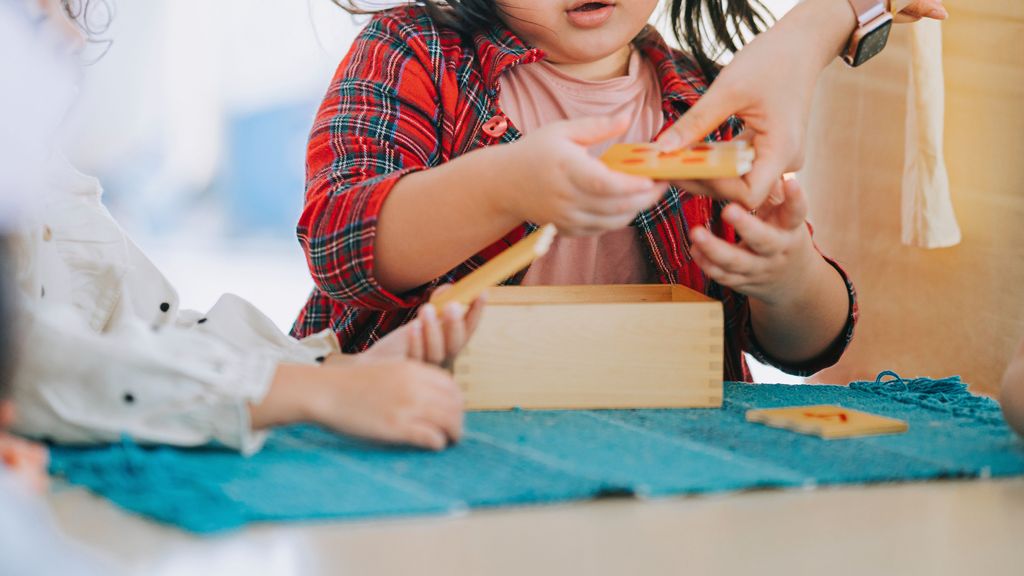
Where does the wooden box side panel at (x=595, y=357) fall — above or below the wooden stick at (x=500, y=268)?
below

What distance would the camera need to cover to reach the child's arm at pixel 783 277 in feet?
3.11

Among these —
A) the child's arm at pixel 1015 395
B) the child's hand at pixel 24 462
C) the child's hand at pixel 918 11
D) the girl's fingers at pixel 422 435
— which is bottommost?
the girl's fingers at pixel 422 435

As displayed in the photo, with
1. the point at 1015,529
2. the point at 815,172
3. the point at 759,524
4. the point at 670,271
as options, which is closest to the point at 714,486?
the point at 759,524

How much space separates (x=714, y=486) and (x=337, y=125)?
59 cm

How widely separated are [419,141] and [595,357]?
0.36m

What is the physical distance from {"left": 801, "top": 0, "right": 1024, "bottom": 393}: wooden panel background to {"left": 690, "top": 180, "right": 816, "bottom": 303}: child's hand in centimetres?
35

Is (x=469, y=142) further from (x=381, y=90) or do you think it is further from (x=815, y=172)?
(x=815, y=172)

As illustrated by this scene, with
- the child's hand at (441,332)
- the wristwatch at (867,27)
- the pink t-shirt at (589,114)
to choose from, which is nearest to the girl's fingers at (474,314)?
the child's hand at (441,332)

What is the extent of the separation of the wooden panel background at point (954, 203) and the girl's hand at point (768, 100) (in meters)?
0.30

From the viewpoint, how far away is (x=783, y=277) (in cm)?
103

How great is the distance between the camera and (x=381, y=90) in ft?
3.79

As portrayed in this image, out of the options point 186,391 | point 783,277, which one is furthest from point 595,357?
point 186,391

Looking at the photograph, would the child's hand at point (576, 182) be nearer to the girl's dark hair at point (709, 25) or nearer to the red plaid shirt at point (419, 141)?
the red plaid shirt at point (419, 141)

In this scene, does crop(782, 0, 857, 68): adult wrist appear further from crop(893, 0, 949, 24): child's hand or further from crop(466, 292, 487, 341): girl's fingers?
crop(466, 292, 487, 341): girl's fingers
